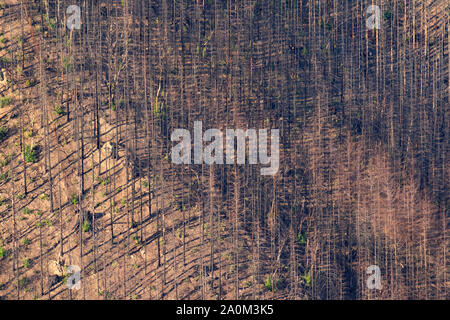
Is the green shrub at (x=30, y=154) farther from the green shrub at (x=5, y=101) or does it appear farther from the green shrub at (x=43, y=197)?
the green shrub at (x=5, y=101)

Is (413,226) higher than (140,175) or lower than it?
lower

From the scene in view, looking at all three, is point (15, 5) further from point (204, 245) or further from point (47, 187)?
point (204, 245)

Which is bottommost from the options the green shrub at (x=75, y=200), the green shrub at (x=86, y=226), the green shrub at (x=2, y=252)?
the green shrub at (x=2, y=252)

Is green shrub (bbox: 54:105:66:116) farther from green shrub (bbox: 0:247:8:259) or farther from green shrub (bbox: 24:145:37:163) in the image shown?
green shrub (bbox: 0:247:8:259)

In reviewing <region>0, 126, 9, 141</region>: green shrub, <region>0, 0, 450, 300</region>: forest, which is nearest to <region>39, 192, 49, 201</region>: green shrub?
<region>0, 0, 450, 300</region>: forest

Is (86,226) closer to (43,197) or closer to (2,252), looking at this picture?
(43,197)

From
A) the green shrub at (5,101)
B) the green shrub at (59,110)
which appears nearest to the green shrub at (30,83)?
the green shrub at (5,101)
